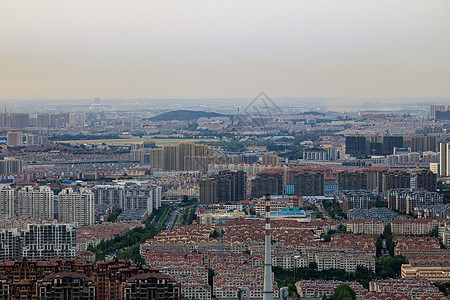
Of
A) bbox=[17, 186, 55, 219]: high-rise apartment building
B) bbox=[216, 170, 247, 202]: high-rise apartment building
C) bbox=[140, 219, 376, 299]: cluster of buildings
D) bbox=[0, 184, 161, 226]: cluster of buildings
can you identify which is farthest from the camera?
bbox=[216, 170, 247, 202]: high-rise apartment building

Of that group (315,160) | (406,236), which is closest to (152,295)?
(406,236)

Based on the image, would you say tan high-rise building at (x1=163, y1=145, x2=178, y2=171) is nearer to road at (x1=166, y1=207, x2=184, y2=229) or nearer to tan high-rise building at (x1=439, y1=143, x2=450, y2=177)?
tan high-rise building at (x1=439, y1=143, x2=450, y2=177)

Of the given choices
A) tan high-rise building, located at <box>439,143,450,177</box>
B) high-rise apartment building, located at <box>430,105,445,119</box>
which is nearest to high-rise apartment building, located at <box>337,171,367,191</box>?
tan high-rise building, located at <box>439,143,450,177</box>

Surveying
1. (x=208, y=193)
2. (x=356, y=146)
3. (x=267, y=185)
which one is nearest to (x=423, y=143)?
(x=356, y=146)

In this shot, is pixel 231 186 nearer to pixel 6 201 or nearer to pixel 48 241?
pixel 6 201

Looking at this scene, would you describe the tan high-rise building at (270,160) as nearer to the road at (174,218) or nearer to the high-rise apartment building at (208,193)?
the high-rise apartment building at (208,193)

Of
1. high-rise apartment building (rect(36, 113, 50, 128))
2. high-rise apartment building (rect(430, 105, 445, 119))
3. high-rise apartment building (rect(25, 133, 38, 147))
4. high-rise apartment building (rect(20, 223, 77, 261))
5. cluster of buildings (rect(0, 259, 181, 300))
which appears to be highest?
high-rise apartment building (rect(430, 105, 445, 119))
